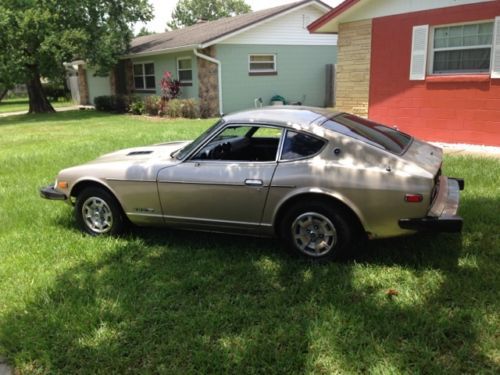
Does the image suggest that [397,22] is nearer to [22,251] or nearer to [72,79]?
[22,251]

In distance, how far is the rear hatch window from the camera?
14.1 feet

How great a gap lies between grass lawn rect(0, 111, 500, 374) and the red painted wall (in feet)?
16.9

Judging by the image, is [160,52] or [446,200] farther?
[160,52]

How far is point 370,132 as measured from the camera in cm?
459

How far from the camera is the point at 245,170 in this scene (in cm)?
443

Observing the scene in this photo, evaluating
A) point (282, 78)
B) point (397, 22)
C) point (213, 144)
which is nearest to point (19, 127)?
point (282, 78)

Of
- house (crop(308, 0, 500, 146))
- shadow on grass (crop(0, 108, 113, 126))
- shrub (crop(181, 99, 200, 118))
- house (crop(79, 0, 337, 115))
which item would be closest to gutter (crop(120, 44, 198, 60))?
house (crop(79, 0, 337, 115))

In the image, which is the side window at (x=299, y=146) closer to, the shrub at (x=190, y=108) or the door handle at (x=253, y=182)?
the door handle at (x=253, y=182)

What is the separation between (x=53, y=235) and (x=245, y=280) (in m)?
2.52

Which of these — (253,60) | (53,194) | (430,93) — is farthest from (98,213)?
(253,60)

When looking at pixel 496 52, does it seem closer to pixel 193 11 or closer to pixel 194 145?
pixel 194 145

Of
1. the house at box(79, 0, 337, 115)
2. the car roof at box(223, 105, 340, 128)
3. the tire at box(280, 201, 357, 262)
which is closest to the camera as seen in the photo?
the tire at box(280, 201, 357, 262)

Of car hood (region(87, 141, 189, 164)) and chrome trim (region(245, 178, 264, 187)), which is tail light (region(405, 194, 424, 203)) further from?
car hood (region(87, 141, 189, 164))

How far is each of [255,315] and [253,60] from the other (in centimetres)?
1880
